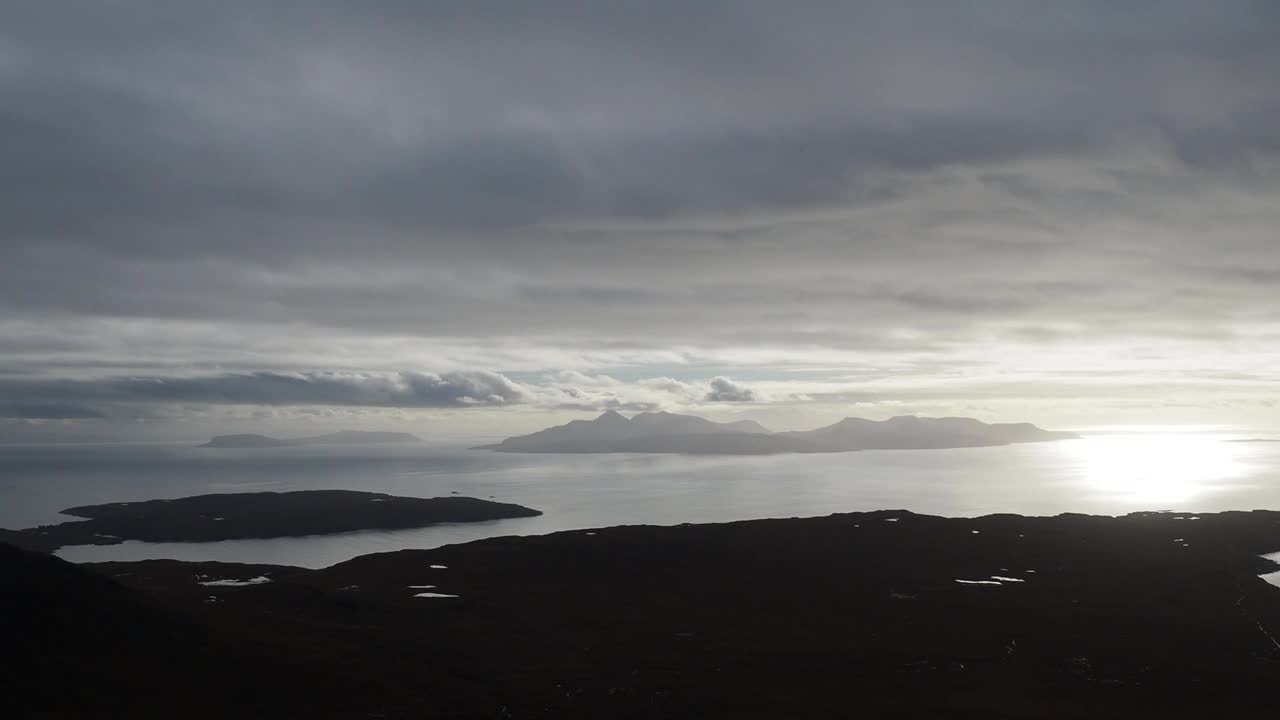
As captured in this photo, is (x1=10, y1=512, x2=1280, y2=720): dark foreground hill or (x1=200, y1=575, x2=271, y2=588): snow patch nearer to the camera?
(x1=10, y1=512, x2=1280, y2=720): dark foreground hill

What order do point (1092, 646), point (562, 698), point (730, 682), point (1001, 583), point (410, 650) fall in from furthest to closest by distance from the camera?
point (1001, 583) < point (1092, 646) < point (410, 650) < point (730, 682) < point (562, 698)

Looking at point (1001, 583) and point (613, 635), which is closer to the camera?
point (613, 635)

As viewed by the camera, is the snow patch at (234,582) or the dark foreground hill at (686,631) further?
the snow patch at (234,582)

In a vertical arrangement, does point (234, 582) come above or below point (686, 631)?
above

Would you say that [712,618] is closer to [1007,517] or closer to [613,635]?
[613,635]

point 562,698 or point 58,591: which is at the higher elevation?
point 58,591

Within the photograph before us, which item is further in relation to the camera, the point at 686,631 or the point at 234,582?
the point at 234,582

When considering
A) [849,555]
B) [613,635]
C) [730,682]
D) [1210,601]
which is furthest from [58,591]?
[1210,601]

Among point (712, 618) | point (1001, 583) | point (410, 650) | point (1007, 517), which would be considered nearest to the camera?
point (410, 650)
